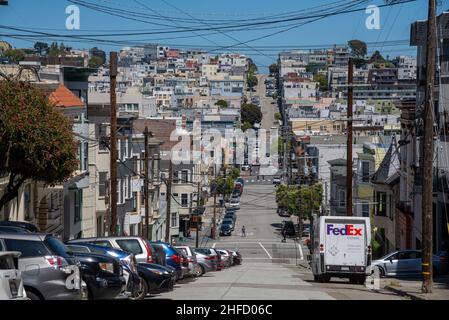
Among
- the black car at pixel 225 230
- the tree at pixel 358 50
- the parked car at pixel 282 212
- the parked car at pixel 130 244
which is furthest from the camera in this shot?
the parked car at pixel 282 212

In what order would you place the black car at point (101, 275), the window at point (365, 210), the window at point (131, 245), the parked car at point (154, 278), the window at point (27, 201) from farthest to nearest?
the window at point (365, 210) < the window at point (27, 201) < the window at point (131, 245) < the parked car at point (154, 278) < the black car at point (101, 275)

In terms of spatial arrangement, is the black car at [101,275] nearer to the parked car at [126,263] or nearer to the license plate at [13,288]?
the parked car at [126,263]

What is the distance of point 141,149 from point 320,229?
39664 mm

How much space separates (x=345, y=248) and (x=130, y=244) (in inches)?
417

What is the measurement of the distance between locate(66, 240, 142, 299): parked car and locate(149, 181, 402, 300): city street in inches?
37.8

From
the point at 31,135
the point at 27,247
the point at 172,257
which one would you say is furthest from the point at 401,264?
the point at 27,247

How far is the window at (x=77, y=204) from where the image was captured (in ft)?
178

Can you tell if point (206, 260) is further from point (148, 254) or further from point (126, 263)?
point (126, 263)

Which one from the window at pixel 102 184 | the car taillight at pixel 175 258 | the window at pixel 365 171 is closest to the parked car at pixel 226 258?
the window at pixel 102 184

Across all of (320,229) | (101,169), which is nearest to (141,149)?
(101,169)

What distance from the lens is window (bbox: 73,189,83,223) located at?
54.4 metres

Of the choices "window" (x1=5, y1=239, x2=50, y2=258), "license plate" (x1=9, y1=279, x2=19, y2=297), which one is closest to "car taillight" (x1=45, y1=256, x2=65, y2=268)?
"window" (x1=5, y1=239, x2=50, y2=258)

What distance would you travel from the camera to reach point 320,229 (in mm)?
37031

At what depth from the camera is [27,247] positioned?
18.7 metres
